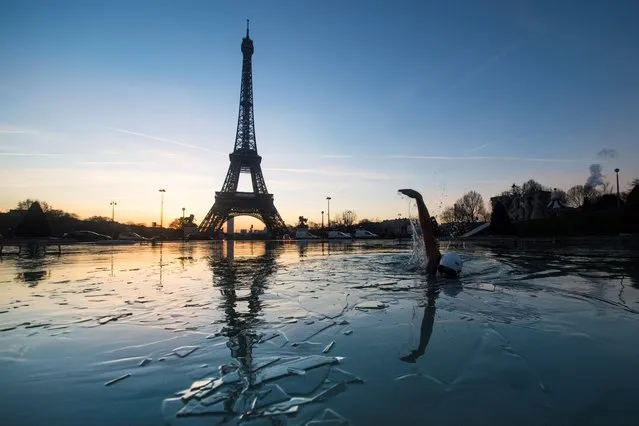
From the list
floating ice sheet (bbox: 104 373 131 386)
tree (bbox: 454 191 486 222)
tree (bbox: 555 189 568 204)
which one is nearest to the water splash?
floating ice sheet (bbox: 104 373 131 386)

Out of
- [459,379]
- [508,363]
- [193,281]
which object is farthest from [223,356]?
[193,281]

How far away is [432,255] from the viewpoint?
1256 centimetres

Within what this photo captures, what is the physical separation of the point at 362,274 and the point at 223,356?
8.86m

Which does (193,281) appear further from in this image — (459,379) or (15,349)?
(459,379)

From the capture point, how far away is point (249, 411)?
305cm

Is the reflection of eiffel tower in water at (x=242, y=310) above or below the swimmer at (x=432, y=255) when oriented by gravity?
below

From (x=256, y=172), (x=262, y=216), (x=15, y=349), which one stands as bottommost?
(x=15, y=349)

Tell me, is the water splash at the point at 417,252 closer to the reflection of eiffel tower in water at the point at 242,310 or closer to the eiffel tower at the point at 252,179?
the reflection of eiffel tower in water at the point at 242,310

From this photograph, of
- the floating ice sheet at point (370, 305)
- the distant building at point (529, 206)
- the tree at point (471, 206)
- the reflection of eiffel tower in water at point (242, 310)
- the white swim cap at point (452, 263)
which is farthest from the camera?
the tree at point (471, 206)

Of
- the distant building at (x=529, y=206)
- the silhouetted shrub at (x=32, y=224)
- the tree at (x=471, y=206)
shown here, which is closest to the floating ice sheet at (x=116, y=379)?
the silhouetted shrub at (x=32, y=224)

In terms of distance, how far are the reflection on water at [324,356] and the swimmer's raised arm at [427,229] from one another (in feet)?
10.8

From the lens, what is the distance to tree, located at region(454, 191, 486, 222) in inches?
3686

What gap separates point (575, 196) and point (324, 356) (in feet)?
376

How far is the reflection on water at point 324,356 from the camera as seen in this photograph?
3.06 meters
